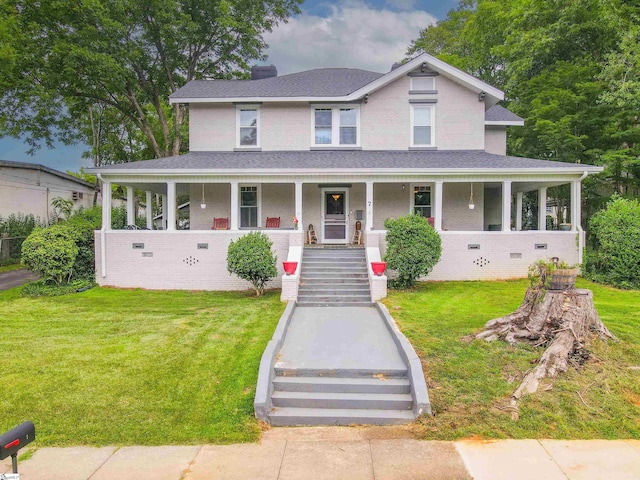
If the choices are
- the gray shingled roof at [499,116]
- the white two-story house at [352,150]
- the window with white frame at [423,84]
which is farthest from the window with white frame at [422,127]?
the gray shingled roof at [499,116]

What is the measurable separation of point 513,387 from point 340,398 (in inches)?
97.6

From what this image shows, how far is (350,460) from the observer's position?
15.1 feet

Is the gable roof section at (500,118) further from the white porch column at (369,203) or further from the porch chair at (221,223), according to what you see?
the porch chair at (221,223)

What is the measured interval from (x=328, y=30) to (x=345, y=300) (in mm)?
24027

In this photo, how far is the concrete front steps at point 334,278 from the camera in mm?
11203

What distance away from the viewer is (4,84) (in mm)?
A: 19344

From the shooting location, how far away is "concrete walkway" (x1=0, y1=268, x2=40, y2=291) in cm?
1527

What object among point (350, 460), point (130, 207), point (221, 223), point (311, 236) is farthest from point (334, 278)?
point (130, 207)

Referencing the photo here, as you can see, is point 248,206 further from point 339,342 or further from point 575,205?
point 575,205

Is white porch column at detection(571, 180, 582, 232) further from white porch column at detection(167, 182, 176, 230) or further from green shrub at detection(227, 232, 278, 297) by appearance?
white porch column at detection(167, 182, 176, 230)

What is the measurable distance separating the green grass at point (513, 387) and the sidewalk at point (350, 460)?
0.25 meters

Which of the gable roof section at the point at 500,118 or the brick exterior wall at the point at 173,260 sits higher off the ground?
the gable roof section at the point at 500,118

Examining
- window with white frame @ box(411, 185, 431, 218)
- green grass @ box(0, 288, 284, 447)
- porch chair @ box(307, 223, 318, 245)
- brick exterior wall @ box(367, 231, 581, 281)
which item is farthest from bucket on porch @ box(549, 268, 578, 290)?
porch chair @ box(307, 223, 318, 245)

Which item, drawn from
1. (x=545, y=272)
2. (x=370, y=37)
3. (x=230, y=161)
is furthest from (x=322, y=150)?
(x=370, y=37)
